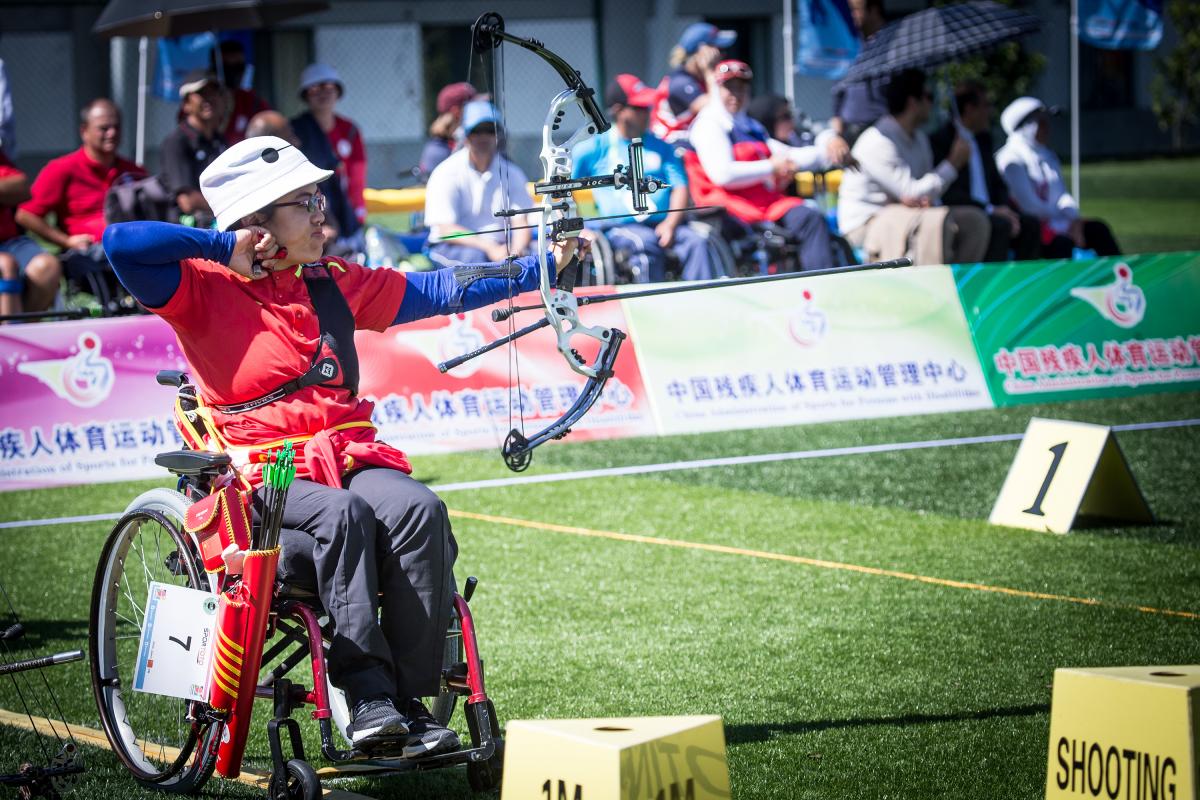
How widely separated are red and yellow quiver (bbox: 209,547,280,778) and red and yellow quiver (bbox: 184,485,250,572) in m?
0.09

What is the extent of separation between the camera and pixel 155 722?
4637 millimetres

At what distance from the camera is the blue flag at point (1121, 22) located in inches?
636

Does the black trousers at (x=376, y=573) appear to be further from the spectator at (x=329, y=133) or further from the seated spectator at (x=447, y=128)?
the seated spectator at (x=447, y=128)

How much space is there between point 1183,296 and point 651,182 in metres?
6.94

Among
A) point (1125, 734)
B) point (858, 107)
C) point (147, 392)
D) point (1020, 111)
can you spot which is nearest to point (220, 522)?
point (1125, 734)

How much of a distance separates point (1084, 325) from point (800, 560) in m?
4.08

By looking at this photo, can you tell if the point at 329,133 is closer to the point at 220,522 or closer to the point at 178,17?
the point at 178,17

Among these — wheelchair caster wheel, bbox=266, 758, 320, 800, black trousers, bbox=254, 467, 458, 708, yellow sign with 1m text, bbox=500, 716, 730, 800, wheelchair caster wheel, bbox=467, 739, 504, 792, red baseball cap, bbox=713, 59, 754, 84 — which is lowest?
wheelchair caster wheel, bbox=467, 739, 504, 792

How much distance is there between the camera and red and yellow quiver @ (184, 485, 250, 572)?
365 centimetres

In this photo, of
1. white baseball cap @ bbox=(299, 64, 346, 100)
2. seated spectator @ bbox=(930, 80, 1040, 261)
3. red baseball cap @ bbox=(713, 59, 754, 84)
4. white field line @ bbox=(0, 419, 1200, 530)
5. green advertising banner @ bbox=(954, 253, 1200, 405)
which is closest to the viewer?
white field line @ bbox=(0, 419, 1200, 530)

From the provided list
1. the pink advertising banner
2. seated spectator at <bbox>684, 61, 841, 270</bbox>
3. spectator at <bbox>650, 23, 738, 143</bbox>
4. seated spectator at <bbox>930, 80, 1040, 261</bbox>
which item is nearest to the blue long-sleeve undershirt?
the pink advertising banner

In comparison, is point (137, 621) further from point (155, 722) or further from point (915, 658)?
point (915, 658)

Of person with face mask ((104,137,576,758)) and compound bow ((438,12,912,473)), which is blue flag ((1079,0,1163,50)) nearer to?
compound bow ((438,12,912,473))

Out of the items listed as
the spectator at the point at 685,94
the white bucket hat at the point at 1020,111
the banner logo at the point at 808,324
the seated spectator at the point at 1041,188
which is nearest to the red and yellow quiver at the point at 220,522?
the banner logo at the point at 808,324
